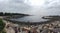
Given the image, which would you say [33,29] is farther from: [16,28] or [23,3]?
[23,3]

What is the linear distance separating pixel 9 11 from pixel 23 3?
2.35 ft

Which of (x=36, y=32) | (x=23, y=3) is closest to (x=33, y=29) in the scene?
(x=36, y=32)

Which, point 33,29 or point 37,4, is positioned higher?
point 37,4

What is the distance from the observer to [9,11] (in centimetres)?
851

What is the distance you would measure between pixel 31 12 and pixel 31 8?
0.64 ft

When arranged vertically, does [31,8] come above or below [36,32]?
above

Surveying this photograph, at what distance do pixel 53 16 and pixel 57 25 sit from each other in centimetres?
43

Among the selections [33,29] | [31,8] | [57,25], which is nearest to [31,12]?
[31,8]

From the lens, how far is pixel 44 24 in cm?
822

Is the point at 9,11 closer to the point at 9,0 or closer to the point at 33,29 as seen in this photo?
the point at 9,0

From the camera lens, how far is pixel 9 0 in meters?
8.59

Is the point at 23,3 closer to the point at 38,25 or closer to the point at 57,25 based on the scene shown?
the point at 38,25

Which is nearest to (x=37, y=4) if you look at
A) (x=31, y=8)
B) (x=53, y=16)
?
(x=31, y=8)

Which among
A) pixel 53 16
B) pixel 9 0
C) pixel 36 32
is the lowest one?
pixel 36 32
